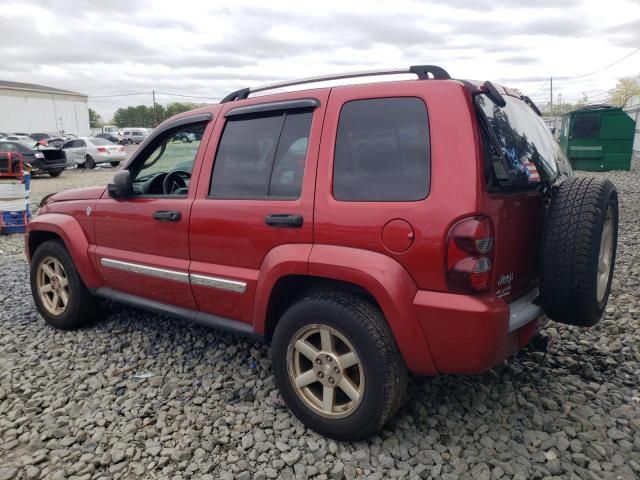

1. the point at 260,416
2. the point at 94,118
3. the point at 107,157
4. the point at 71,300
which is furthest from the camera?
the point at 94,118

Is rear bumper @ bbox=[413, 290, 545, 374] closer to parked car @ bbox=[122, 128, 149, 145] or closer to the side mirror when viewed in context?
the side mirror

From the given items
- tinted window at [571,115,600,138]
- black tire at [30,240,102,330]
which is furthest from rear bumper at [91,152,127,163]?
black tire at [30,240,102,330]

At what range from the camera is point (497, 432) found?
9.21ft

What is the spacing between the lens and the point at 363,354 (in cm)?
253

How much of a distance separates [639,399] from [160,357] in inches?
127

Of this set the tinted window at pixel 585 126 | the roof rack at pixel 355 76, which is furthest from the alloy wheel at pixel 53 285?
the tinted window at pixel 585 126

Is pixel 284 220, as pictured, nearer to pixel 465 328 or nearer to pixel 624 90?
pixel 465 328

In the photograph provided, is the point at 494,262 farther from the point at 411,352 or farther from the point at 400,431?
the point at 400,431

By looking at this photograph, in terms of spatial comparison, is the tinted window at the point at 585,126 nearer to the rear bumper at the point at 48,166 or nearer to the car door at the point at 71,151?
the rear bumper at the point at 48,166

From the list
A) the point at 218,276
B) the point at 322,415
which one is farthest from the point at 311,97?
the point at 322,415

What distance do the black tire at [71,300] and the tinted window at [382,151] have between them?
268cm

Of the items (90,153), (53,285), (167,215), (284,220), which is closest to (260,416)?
(284,220)

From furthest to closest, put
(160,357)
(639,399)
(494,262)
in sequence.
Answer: (160,357) < (639,399) < (494,262)

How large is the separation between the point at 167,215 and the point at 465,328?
81.4 inches
